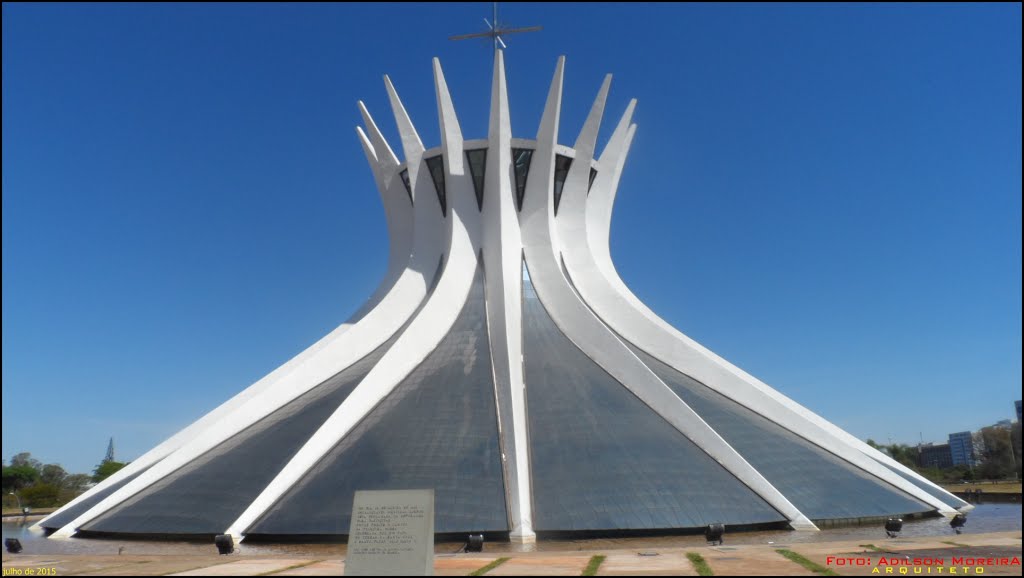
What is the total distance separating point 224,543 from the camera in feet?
36.3

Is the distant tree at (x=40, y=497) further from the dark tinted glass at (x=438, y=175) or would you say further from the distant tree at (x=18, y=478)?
the dark tinted glass at (x=438, y=175)

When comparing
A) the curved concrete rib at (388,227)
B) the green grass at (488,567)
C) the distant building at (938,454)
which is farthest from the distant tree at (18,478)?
the distant building at (938,454)

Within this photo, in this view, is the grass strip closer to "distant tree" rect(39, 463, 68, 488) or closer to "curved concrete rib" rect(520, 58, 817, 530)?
"curved concrete rib" rect(520, 58, 817, 530)

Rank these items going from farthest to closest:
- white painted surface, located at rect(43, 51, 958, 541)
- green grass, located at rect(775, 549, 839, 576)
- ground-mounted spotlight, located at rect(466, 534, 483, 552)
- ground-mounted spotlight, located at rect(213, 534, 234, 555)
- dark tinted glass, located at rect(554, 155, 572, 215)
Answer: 1. dark tinted glass, located at rect(554, 155, 572, 215)
2. white painted surface, located at rect(43, 51, 958, 541)
3. ground-mounted spotlight, located at rect(213, 534, 234, 555)
4. ground-mounted spotlight, located at rect(466, 534, 483, 552)
5. green grass, located at rect(775, 549, 839, 576)

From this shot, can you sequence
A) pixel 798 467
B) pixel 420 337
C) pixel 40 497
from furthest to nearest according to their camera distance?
1. pixel 40 497
2. pixel 420 337
3. pixel 798 467

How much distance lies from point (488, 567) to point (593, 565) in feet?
4.58

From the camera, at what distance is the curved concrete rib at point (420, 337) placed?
46.2ft

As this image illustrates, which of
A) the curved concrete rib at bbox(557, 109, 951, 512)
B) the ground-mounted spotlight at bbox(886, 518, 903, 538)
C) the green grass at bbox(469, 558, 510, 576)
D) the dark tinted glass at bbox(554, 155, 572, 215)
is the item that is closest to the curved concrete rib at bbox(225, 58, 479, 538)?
the dark tinted glass at bbox(554, 155, 572, 215)

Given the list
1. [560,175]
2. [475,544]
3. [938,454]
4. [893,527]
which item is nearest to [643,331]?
[560,175]

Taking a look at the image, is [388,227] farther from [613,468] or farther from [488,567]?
[488,567]

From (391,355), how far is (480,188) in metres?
8.24

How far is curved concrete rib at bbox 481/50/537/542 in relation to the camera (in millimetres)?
15672

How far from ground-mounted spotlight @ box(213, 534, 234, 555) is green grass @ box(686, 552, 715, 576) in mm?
7911

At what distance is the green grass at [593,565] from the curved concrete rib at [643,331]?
10.4 metres
